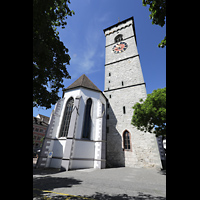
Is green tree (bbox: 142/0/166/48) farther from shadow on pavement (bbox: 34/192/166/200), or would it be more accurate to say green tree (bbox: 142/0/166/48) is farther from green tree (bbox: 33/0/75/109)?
shadow on pavement (bbox: 34/192/166/200)

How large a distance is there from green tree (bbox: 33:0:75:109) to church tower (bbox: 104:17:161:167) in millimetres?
10908

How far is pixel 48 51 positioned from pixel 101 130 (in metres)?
9.53

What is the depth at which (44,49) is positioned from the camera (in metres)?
4.31

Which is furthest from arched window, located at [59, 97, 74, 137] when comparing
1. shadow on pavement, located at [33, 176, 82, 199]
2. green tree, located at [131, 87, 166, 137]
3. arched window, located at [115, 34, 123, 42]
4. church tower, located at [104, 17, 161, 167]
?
arched window, located at [115, 34, 123, 42]

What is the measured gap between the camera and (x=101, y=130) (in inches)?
467

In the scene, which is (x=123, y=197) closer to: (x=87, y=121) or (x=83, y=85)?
(x=87, y=121)

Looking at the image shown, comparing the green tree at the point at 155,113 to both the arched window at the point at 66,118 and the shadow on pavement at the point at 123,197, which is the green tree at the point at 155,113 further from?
the arched window at the point at 66,118

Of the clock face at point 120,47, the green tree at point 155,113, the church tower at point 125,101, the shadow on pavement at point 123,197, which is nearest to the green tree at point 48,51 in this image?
the shadow on pavement at point 123,197

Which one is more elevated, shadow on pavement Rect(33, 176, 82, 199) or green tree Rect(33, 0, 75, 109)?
green tree Rect(33, 0, 75, 109)

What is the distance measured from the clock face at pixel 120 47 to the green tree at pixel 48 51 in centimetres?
1763

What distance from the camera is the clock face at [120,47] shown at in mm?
20850

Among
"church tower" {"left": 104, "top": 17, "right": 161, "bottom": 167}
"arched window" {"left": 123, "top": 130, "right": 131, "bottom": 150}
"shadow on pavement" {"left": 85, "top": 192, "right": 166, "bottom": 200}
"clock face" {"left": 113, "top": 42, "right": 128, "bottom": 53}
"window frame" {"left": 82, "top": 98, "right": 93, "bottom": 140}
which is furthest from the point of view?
"clock face" {"left": 113, "top": 42, "right": 128, "bottom": 53}

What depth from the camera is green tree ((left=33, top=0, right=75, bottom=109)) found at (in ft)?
12.7
